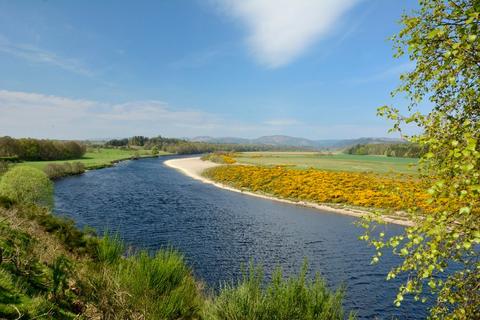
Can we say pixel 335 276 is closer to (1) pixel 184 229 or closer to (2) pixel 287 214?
(1) pixel 184 229

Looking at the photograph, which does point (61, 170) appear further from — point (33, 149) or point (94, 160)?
point (94, 160)

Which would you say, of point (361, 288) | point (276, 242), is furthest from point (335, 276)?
point (276, 242)

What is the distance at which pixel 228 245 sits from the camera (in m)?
24.8

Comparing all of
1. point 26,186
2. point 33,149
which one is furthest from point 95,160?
point 26,186

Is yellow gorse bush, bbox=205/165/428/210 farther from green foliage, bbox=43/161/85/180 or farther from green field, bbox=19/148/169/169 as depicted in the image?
green field, bbox=19/148/169/169

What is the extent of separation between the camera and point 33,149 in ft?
301

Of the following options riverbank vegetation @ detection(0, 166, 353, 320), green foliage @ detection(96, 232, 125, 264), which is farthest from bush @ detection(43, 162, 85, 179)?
riverbank vegetation @ detection(0, 166, 353, 320)

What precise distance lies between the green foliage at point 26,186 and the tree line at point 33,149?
6778 centimetres

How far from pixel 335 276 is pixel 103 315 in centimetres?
1640

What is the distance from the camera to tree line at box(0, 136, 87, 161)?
279 feet

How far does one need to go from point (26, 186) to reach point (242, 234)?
1888cm

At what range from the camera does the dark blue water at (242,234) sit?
18484 mm

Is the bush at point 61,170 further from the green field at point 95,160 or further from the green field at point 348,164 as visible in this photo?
the green field at point 348,164

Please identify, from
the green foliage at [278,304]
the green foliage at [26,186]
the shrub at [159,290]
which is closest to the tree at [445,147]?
the green foliage at [278,304]
